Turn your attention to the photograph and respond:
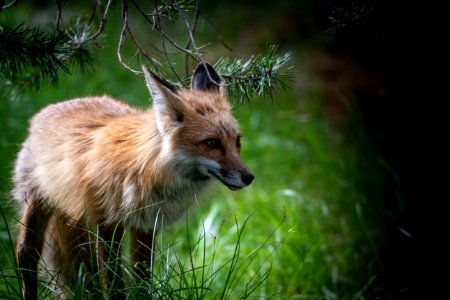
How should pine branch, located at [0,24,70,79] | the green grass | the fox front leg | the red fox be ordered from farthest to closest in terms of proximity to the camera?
1. the green grass
2. the fox front leg
3. the red fox
4. pine branch, located at [0,24,70,79]

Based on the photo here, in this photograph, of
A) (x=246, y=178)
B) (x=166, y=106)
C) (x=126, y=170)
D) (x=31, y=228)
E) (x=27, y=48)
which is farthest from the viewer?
(x=31, y=228)

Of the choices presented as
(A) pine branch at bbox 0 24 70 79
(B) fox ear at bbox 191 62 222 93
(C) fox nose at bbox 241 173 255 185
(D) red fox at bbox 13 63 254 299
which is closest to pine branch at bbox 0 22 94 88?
(A) pine branch at bbox 0 24 70 79

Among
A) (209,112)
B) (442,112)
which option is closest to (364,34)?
(209,112)

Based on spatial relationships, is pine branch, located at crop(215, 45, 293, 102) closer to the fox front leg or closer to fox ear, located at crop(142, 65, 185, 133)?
fox ear, located at crop(142, 65, 185, 133)

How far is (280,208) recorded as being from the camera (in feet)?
19.8

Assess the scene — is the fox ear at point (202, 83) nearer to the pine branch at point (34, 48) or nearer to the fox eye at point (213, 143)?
the fox eye at point (213, 143)

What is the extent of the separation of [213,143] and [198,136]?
0.10 metres

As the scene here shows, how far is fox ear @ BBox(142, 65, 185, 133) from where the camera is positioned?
332 cm

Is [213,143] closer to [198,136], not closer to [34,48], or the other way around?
[198,136]

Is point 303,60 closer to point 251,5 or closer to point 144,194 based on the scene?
point 251,5

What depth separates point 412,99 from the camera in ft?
17.6

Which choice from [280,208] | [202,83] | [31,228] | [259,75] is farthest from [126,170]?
[280,208]

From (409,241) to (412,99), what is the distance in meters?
1.27

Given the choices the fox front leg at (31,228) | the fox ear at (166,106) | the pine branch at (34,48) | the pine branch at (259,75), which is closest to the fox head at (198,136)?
the fox ear at (166,106)
